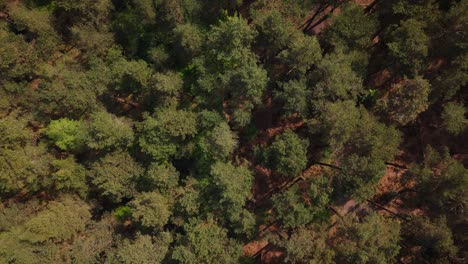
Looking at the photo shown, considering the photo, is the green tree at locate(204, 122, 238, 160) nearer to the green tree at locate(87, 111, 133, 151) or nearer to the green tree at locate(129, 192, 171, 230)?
the green tree at locate(129, 192, 171, 230)

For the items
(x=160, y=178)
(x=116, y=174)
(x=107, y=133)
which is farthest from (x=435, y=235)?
(x=107, y=133)

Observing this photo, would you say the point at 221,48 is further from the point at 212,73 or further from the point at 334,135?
the point at 334,135

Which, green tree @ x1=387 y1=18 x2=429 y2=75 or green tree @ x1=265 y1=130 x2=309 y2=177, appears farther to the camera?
green tree @ x1=265 y1=130 x2=309 y2=177

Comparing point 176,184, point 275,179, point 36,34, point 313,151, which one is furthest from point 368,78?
point 36,34

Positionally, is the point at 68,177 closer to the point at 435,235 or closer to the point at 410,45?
the point at 435,235

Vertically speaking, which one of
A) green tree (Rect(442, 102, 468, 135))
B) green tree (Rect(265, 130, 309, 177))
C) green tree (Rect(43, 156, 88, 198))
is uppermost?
green tree (Rect(442, 102, 468, 135))

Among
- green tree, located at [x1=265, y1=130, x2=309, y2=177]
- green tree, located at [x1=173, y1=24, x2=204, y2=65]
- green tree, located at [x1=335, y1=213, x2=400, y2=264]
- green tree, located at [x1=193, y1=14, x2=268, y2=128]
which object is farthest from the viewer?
green tree, located at [x1=173, y1=24, x2=204, y2=65]

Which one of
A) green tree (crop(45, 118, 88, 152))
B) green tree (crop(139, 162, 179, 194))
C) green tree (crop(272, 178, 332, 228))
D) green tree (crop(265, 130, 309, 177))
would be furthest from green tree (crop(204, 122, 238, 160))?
green tree (crop(45, 118, 88, 152))
